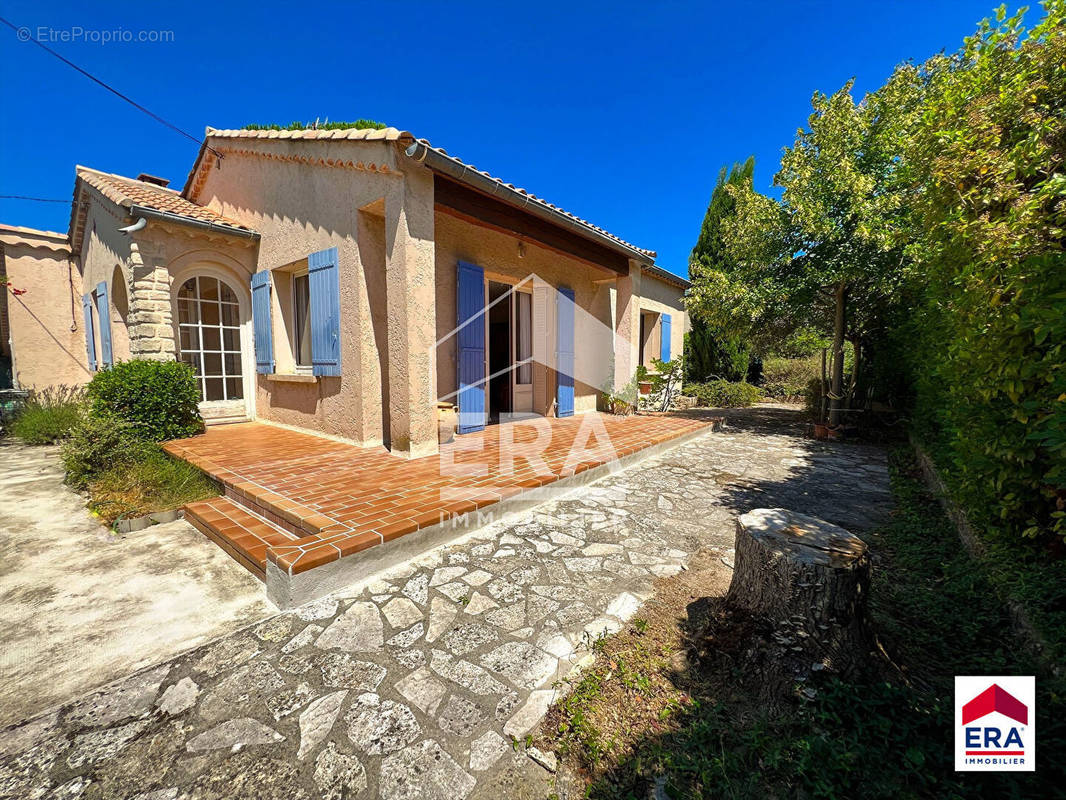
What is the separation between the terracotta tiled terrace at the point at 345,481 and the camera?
2883 mm

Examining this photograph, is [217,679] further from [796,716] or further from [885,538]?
[885,538]

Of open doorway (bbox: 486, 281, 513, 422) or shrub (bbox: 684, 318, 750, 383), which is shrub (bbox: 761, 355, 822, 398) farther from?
open doorway (bbox: 486, 281, 513, 422)

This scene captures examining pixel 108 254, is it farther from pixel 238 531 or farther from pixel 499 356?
pixel 238 531

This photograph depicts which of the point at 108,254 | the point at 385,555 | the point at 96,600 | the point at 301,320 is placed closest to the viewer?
the point at 96,600

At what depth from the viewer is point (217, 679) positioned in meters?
1.89

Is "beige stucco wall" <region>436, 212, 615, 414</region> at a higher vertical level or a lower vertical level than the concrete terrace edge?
higher

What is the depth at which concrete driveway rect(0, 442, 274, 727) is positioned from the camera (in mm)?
1952

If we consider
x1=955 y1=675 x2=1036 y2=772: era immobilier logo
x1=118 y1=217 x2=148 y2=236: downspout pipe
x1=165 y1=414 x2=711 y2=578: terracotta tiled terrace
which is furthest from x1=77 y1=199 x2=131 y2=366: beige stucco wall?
x1=955 y1=675 x2=1036 y2=772: era immobilier logo

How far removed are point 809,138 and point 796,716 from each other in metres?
10.1

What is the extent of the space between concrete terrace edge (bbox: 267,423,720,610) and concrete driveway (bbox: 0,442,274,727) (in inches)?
7.4

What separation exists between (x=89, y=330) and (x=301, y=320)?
18.6ft

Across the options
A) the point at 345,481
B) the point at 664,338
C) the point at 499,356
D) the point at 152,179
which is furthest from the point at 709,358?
the point at 152,179

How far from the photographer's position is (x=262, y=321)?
6.62 m

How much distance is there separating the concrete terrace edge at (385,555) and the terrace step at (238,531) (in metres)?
0.32
